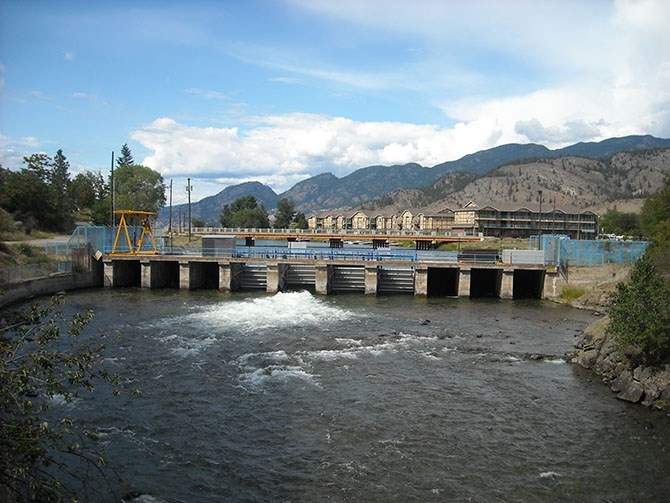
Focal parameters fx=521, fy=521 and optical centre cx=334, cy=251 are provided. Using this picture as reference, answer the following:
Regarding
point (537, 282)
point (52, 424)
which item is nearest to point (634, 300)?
point (52, 424)

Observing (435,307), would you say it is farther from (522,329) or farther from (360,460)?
(360,460)

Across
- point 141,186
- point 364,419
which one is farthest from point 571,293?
point 141,186

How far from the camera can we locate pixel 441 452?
691 inches

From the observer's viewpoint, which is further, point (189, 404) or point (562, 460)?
point (189, 404)

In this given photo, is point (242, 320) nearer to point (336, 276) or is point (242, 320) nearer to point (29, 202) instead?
point (336, 276)

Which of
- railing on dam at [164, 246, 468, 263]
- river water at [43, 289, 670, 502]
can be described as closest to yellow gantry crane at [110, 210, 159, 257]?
railing on dam at [164, 246, 468, 263]

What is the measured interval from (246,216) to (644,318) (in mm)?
150829

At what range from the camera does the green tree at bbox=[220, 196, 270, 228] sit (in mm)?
166150

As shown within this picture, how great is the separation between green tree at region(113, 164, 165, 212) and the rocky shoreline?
113106mm

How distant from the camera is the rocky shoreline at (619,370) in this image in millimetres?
22391

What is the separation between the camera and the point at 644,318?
76.9 feet

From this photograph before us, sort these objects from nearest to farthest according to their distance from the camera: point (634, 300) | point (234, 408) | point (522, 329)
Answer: point (234, 408) → point (634, 300) → point (522, 329)

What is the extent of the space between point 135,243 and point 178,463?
4611 cm

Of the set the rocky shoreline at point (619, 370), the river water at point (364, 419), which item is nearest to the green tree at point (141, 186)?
the river water at point (364, 419)
